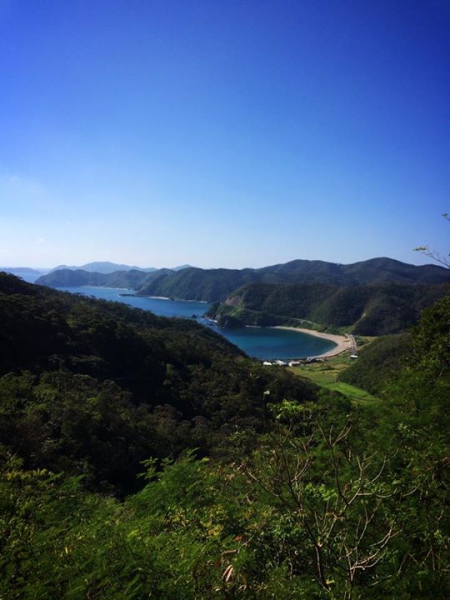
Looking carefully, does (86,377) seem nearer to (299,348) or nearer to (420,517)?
(420,517)

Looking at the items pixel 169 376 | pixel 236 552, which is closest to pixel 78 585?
pixel 236 552

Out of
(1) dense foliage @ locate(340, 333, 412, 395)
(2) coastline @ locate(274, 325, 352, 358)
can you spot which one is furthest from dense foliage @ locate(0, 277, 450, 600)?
(2) coastline @ locate(274, 325, 352, 358)

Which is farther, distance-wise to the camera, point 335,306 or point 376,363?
point 335,306

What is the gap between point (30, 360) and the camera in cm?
2258

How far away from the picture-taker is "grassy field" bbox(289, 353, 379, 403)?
169ft

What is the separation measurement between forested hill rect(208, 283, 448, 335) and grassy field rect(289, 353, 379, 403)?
1304 inches

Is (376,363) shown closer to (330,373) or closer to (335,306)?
(330,373)

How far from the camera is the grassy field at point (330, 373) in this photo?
51544mm

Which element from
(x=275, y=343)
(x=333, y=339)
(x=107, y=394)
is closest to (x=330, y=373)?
(x=275, y=343)

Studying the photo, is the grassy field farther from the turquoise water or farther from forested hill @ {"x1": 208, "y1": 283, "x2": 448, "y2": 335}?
forested hill @ {"x1": 208, "y1": 283, "x2": 448, "y2": 335}

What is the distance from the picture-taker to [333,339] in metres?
104

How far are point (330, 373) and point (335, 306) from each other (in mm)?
62343

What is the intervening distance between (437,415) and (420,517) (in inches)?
151

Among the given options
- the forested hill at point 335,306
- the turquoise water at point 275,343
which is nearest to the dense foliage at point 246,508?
the turquoise water at point 275,343
